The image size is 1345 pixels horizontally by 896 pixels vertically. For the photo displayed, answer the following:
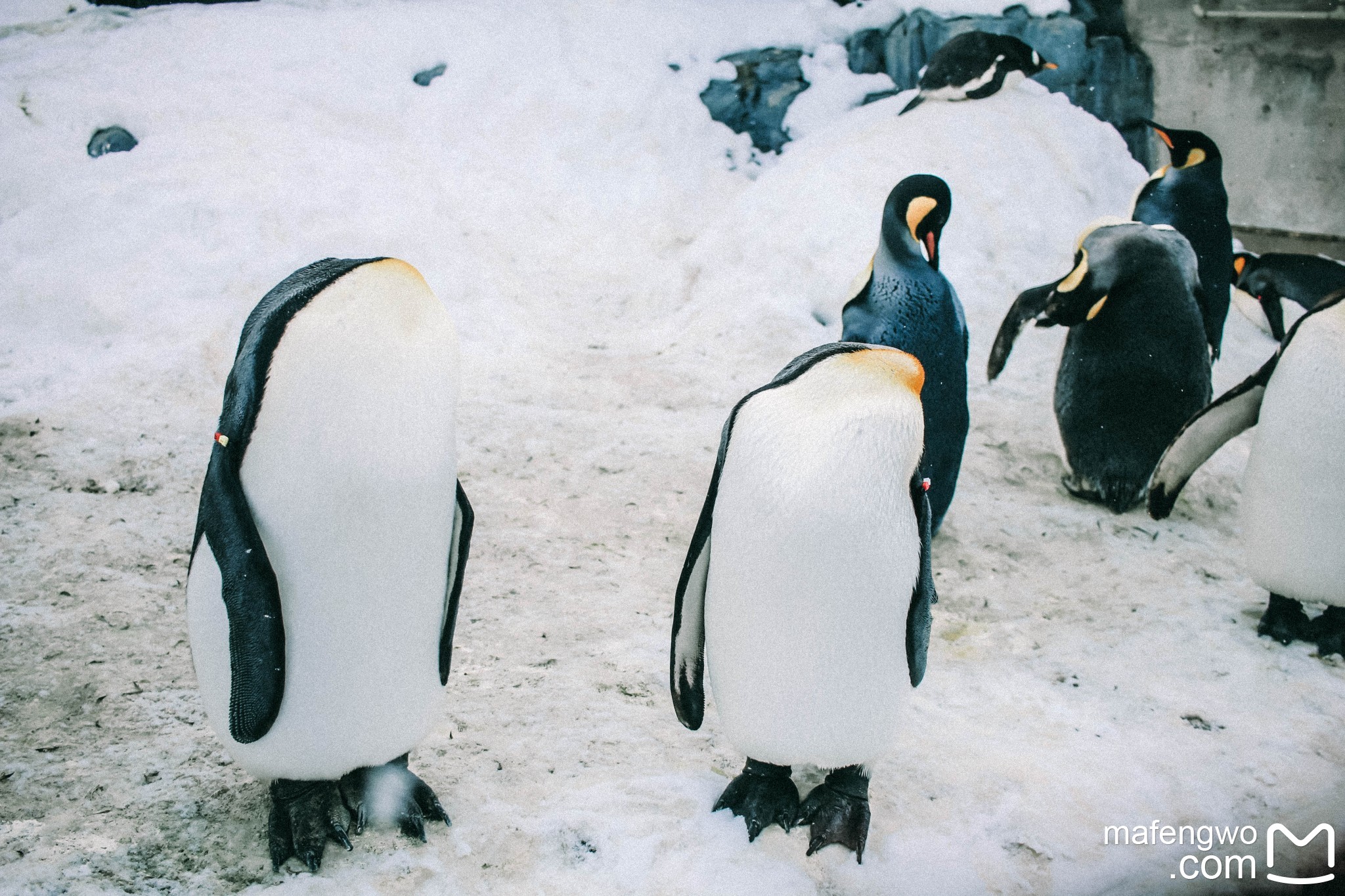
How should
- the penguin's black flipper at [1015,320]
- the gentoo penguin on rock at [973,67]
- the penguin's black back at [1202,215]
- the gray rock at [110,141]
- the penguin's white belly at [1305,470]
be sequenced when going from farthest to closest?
the gentoo penguin on rock at [973,67]
the gray rock at [110,141]
the penguin's black back at [1202,215]
the penguin's black flipper at [1015,320]
the penguin's white belly at [1305,470]

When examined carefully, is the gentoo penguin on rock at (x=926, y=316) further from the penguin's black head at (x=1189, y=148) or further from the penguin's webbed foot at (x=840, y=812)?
the penguin's black head at (x=1189, y=148)

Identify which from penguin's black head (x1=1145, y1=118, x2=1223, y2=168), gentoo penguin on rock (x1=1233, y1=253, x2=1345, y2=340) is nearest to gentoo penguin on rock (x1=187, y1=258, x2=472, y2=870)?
penguin's black head (x1=1145, y1=118, x2=1223, y2=168)

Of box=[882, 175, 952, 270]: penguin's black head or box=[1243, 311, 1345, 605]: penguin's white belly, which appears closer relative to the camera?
box=[1243, 311, 1345, 605]: penguin's white belly

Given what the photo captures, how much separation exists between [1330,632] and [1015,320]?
1498 mm

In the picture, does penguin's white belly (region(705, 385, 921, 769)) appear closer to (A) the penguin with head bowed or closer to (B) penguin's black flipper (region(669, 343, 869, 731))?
(B) penguin's black flipper (region(669, 343, 869, 731))

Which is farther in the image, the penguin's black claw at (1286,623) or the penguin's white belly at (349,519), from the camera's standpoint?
the penguin's black claw at (1286,623)

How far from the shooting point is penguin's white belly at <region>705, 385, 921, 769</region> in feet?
5.00

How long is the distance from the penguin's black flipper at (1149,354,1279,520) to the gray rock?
467 cm

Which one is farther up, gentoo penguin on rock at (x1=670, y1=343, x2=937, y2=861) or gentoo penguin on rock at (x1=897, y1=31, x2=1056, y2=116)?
gentoo penguin on rock at (x1=897, y1=31, x2=1056, y2=116)

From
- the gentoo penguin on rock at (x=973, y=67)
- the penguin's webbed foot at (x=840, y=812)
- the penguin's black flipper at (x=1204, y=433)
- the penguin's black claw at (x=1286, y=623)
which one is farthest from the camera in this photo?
the gentoo penguin on rock at (x=973, y=67)

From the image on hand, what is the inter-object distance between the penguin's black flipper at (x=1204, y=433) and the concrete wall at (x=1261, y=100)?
14.7 feet

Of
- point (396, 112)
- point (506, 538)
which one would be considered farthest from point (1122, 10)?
point (506, 538)

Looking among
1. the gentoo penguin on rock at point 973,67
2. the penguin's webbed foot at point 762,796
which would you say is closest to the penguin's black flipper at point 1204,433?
the penguin's webbed foot at point 762,796

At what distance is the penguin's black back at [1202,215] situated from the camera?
4.19m
